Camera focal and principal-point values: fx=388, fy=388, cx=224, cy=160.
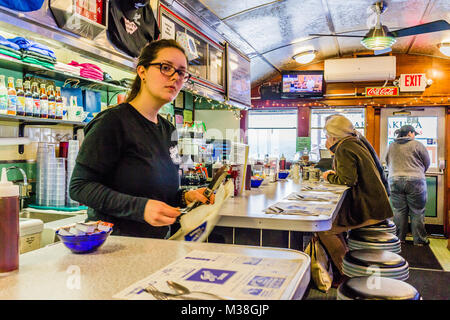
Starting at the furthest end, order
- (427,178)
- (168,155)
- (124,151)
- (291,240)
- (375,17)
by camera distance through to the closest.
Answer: (427,178), (375,17), (291,240), (168,155), (124,151)

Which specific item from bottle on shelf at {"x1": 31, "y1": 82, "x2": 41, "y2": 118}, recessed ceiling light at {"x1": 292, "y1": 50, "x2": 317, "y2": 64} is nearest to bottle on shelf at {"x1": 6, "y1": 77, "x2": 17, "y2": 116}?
bottle on shelf at {"x1": 31, "y1": 82, "x2": 41, "y2": 118}

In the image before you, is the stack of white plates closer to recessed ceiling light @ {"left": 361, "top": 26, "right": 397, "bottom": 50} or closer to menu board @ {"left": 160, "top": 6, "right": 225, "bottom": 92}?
menu board @ {"left": 160, "top": 6, "right": 225, "bottom": 92}

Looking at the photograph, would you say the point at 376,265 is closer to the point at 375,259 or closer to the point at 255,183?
the point at 375,259

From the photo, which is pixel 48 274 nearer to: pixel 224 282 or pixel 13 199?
pixel 13 199

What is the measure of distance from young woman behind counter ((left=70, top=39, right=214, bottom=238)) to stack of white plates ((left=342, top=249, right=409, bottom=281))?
3.33 feet

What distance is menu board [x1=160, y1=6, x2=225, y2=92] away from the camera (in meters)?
3.38

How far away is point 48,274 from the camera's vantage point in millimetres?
899

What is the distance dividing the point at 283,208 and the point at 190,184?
3.05ft

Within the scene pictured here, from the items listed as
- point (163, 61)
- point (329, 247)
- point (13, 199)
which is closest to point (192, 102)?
point (329, 247)

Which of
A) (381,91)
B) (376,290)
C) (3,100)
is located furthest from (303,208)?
(381,91)

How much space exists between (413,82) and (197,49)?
15.1 feet

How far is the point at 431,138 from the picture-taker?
698 cm

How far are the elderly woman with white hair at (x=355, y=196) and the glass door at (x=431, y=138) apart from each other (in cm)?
449

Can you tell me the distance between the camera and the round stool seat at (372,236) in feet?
8.94
